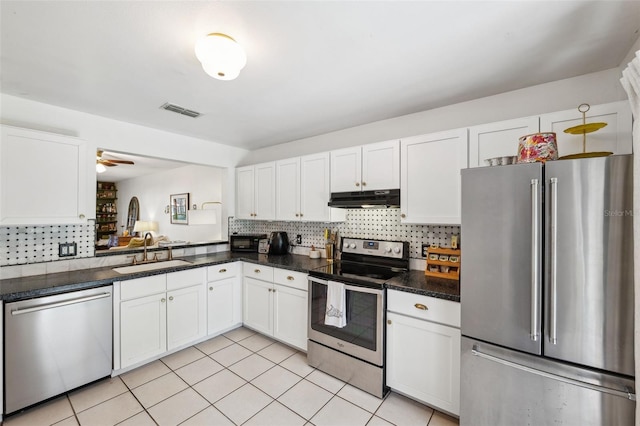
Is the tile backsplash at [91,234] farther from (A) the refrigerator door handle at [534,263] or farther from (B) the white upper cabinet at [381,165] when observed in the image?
(A) the refrigerator door handle at [534,263]

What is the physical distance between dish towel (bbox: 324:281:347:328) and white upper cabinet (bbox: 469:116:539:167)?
1443 mm

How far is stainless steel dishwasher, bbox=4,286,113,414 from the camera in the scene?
1.87 metres

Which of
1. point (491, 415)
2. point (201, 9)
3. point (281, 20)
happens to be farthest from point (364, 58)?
point (491, 415)

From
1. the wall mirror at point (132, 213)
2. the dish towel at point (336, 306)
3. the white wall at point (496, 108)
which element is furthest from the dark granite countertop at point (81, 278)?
the wall mirror at point (132, 213)

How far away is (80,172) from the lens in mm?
2395

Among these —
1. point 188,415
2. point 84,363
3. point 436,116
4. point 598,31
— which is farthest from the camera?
point 436,116

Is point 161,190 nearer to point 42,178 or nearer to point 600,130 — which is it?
point 42,178

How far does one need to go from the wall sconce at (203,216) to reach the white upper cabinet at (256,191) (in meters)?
1.36

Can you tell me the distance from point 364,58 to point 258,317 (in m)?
2.79

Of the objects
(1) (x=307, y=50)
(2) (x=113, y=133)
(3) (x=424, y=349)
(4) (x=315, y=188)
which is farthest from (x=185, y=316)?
(1) (x=307, y=50)

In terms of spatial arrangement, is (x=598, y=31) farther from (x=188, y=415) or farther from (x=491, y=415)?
(x=188, y=415)

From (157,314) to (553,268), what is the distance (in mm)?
3088

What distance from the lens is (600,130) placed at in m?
1.68

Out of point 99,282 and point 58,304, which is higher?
point 99,282
